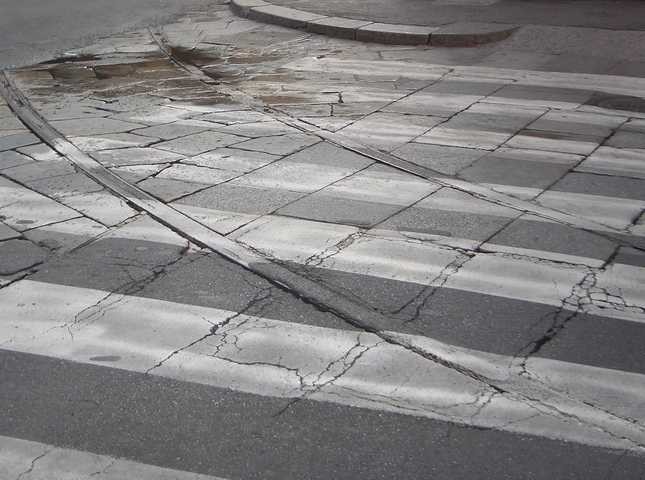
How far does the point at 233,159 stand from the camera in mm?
7848

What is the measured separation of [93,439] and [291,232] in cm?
271

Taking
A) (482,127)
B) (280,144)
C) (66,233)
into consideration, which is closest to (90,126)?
(280,144)

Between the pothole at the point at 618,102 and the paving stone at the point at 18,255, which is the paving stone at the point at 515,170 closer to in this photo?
the pothole at the point at 618,102

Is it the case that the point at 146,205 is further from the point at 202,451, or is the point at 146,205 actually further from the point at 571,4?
the point at 571,4

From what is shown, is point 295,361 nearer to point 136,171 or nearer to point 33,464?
point 33,464

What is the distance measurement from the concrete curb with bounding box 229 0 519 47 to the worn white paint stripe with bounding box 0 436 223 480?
973cm

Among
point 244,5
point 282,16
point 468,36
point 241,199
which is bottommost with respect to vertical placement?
point 241,199

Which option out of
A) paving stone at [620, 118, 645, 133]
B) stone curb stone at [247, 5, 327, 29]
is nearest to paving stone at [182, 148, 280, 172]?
paving stone at [620, 118, 645, 133]

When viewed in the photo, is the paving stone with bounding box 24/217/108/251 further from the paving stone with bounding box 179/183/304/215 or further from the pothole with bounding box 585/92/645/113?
the pothole with bounding box 585/92/645/113

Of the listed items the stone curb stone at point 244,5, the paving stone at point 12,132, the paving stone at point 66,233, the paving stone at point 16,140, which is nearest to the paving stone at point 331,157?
the paving stone at point 66,233

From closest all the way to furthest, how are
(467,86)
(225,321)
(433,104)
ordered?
(225,321), (433,104), (467,86)

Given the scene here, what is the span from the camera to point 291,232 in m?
6.30

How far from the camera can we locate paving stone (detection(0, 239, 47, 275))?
19.0 ft

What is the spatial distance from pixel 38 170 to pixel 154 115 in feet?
6.29
